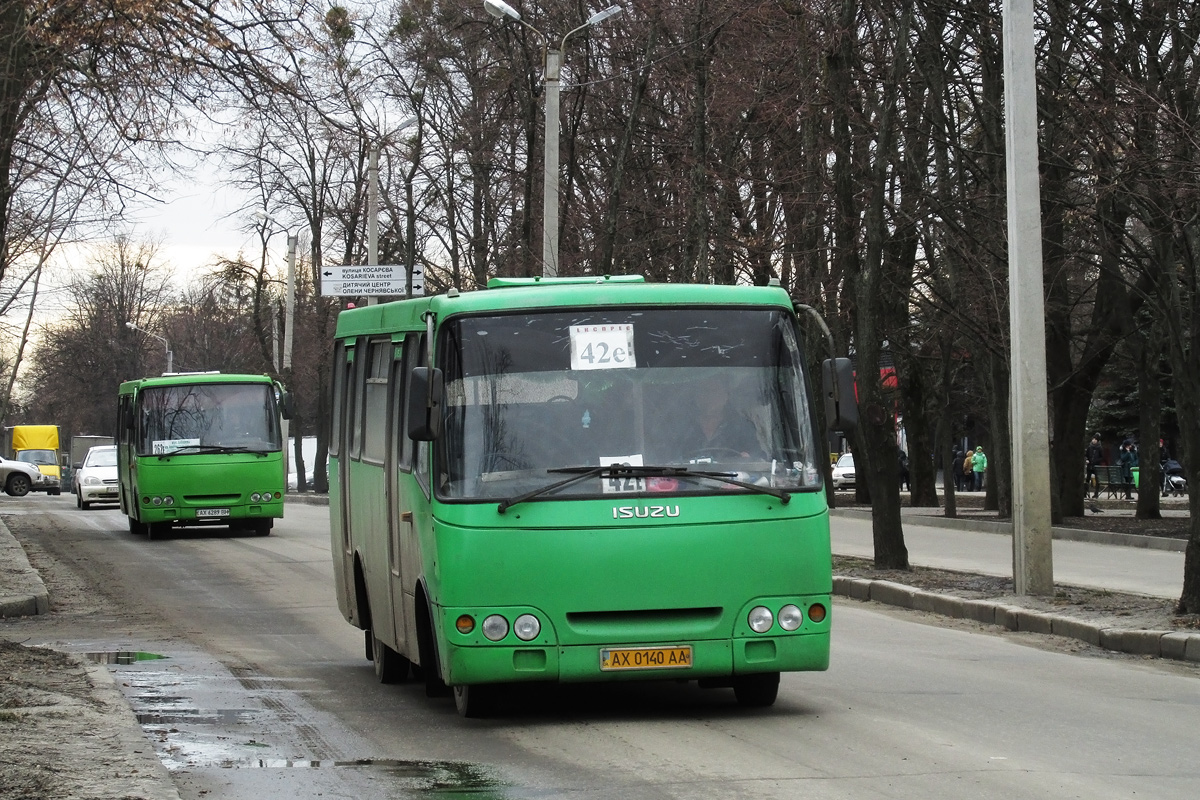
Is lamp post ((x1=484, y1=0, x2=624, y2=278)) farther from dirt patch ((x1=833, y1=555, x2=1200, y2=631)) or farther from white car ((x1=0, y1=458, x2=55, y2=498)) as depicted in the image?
white car ((x1=0, y1=458, x2=55, y2=498))

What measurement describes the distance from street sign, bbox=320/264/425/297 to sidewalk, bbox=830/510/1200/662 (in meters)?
10.6

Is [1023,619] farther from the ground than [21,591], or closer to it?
closer to it

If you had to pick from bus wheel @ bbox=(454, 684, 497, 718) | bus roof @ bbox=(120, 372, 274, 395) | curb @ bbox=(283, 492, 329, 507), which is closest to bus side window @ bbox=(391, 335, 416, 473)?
→ bus wheel @ bbox=(454, 684, 497, 718)

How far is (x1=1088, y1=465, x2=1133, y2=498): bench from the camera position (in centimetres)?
4728

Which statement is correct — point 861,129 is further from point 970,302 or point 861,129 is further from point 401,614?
point 401,614

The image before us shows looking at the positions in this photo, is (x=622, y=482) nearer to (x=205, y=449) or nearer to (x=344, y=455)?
(x=344, y=455)

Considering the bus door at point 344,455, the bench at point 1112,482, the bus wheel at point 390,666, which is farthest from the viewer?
the bench at point 1112,482

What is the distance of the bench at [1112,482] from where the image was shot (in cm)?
4728

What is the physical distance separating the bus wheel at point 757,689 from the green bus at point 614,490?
0.04 feet

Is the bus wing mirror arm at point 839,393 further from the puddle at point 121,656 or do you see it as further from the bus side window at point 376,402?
the puddle at point 121,656

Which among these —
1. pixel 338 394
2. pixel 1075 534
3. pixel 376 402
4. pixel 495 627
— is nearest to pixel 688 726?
pixel 495 627

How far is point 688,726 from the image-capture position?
351 inches

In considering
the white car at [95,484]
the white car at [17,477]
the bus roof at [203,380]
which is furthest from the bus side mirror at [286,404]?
the white car at [17,477]

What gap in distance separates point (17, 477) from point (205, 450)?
3853 centimetres
